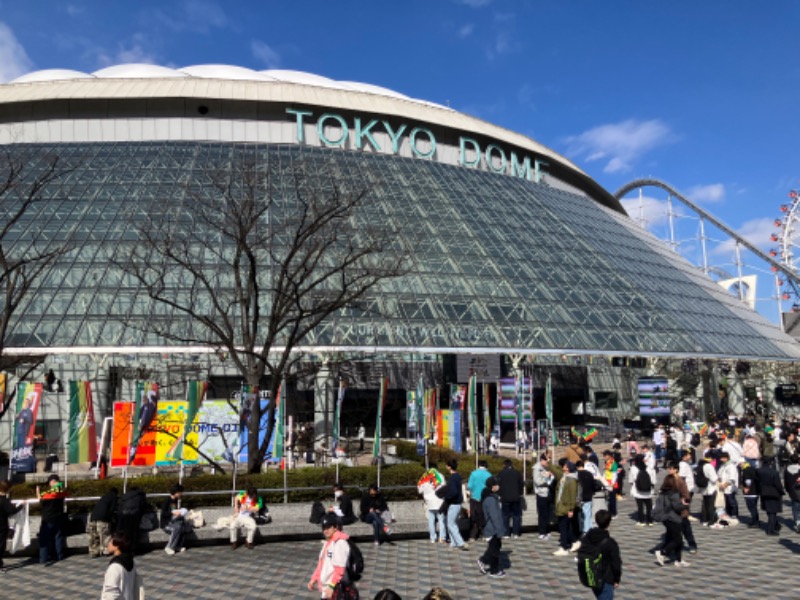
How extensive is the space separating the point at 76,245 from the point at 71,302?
487 centimetres

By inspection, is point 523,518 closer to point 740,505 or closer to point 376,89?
point 740,505

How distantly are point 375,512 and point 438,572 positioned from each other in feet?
10.5

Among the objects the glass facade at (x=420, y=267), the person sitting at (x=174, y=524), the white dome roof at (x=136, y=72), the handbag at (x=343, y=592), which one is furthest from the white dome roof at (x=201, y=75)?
the handbag at (x=343, y=592)

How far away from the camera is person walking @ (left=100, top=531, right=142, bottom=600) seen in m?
8.73

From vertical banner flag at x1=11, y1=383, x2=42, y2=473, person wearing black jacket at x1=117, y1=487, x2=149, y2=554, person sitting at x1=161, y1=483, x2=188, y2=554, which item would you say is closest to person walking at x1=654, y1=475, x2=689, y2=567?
person sitting at x1=161, y1=483, x2=188, y2=554

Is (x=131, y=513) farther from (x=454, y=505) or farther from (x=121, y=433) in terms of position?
(x=454, y=505)

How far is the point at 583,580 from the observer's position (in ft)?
33.0

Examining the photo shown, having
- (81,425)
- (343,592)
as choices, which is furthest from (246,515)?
(343,592)

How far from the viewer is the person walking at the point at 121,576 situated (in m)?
8.73

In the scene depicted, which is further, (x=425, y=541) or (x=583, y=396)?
(x=583, y=396)

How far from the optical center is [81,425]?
68.5 ft

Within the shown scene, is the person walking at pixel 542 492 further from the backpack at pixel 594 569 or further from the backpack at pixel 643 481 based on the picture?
the backpack at pixel 594 569

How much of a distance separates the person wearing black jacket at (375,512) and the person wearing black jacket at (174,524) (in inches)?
186

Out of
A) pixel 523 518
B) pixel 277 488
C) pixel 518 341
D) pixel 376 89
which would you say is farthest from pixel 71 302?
pixel 376 89
